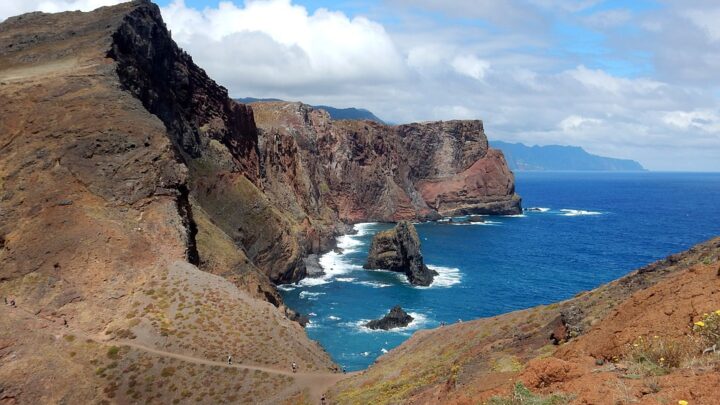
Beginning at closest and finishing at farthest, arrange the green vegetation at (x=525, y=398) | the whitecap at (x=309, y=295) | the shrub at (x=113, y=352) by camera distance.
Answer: the green vegetation at (x=525, y=398) < the shrub at (x=113, y=352) < the whitecap at (x=309, y=295)

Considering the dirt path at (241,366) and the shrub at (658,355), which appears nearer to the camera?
the shrub at (658,355)

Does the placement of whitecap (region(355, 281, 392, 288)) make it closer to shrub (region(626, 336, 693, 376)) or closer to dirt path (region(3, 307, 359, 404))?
dirt path (region(3, 307, 359, 404))

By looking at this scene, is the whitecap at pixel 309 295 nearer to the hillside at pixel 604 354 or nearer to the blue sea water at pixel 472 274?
the blue sea water at pixel 472 274

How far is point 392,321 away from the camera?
79188 millimetres

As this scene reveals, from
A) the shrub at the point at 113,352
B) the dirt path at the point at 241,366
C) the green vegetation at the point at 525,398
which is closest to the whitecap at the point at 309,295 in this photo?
Answer: the dirt path at the point at 241,366

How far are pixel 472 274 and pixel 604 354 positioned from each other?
9753cm

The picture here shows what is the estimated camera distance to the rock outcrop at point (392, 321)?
3105 inches

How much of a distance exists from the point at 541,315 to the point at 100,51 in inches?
2604

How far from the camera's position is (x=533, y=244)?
147 metres

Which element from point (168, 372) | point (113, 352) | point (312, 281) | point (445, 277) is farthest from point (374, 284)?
point (113, 352)

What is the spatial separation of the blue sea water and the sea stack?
2535mm

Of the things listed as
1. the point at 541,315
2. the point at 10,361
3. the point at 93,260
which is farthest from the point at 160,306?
the point at 541,315

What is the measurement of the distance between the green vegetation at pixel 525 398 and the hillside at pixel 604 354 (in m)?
0.03

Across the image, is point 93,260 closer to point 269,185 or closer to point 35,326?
point 35,326
